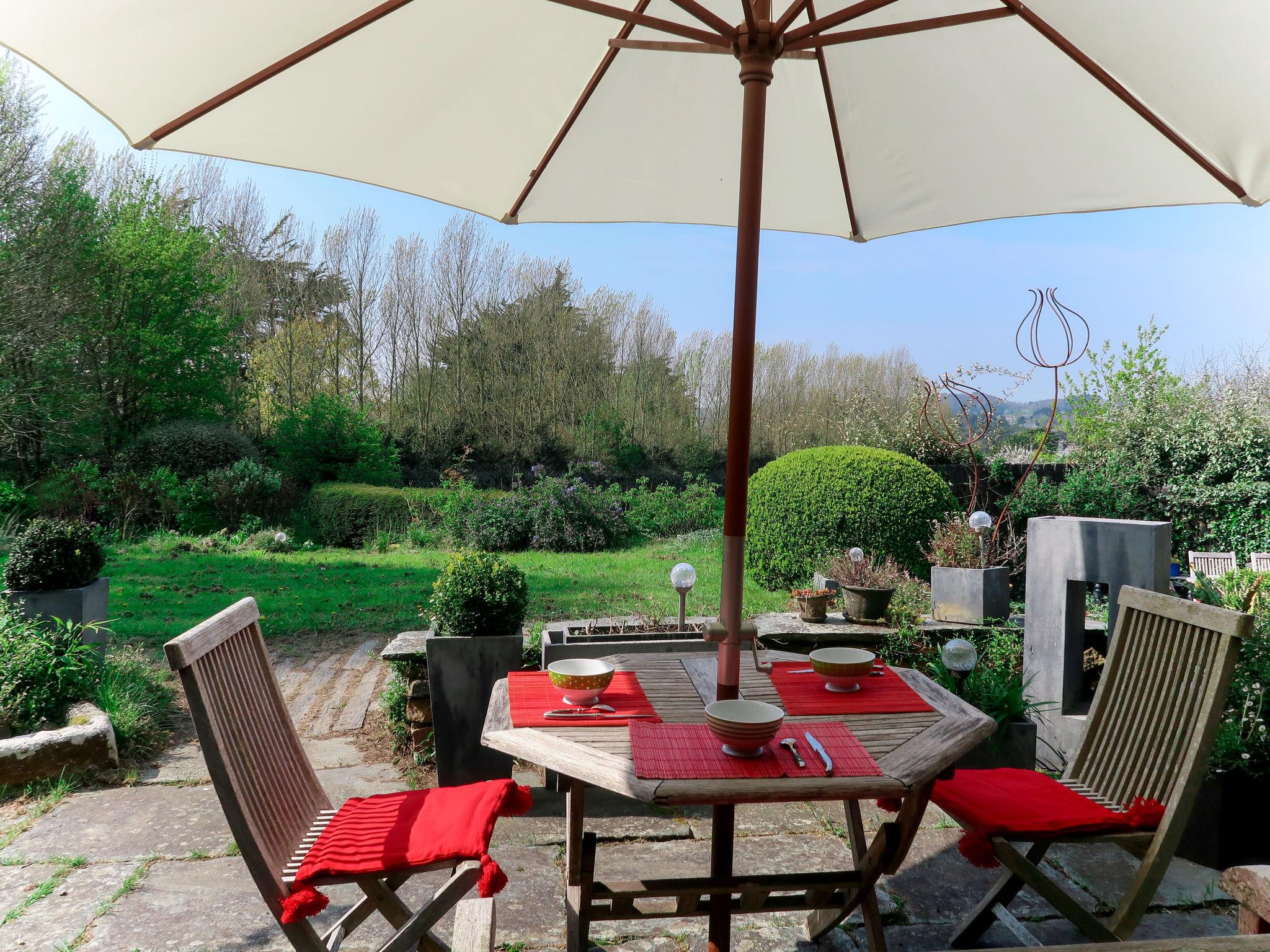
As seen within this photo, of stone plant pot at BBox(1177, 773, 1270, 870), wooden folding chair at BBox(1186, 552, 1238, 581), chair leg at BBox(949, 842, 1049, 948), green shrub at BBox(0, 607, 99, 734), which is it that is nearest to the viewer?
chair leg at BBox(949, 842, 1049, 948)

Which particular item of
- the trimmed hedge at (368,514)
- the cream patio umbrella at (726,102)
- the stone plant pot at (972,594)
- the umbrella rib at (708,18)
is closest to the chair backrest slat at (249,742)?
the cream patio umbrella at (726,102)

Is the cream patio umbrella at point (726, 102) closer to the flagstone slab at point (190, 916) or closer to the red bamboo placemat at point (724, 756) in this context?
the red bamboo placemat at point (724, 756)

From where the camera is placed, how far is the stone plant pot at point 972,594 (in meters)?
4.64

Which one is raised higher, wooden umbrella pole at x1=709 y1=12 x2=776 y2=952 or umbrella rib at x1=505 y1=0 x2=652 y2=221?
umbrella rib at x1=505 y1=0 x2=652 y2=221

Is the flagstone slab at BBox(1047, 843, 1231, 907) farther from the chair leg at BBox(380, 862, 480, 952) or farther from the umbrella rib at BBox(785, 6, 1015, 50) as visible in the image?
the umbrella rib at BBox(785, 6, 1015, 50)

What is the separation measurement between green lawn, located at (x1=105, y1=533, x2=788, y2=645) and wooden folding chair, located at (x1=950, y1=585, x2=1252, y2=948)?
367 centimetres

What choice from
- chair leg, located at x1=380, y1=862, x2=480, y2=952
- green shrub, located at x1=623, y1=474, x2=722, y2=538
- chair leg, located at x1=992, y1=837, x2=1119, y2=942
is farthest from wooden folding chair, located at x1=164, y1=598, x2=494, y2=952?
green shrub, located at x1=623, y1=474, x2=722, y2=538

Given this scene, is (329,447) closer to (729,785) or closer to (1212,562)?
(1212,562)

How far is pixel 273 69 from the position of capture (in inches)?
89.9

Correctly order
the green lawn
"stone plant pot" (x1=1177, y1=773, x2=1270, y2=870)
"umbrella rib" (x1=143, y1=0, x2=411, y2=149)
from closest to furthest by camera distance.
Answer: "umbrella rib" (x1=143, y1=0, x2=411, y2=149) < "stone plant pot" (x1=1177, y1=773, x2=1270, y2=870) < the green lawn

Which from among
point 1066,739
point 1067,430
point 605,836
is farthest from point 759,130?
point 1067,430

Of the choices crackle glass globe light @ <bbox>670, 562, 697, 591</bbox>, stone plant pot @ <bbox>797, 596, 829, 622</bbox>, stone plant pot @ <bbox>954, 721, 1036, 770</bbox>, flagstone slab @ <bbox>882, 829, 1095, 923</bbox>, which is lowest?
flagstone slab @ <bbox>882, 829, 1095, 923</bbox>

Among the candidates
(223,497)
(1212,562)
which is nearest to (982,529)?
(1212,562)

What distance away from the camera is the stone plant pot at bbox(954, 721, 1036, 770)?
11.0ft
